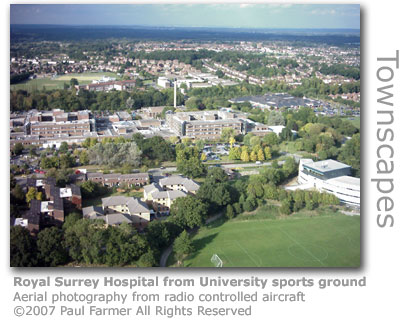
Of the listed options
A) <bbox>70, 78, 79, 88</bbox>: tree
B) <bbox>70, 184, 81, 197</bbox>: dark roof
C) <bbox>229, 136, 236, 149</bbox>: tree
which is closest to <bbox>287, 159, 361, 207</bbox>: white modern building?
<bbox>229, 136, 236, 149</bbox>: tree

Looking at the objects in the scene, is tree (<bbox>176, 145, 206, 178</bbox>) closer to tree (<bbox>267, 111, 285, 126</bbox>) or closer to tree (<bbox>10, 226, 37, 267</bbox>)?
tree (<bbox>10, 226, 37, 267</bbox>)

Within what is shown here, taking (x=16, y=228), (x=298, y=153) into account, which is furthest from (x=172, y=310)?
(x=298, y=153)

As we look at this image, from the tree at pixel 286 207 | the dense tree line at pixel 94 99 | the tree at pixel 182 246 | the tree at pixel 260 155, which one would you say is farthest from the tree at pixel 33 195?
the tree at pixel 260 155

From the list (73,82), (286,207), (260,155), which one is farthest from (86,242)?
(73,82)

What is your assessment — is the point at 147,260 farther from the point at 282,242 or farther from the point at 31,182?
the point at 31,182

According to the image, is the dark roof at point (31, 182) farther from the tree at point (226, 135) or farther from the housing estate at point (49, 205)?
the tree at point (226, 135)

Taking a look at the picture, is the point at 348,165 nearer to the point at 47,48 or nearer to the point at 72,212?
the point at 72,212
